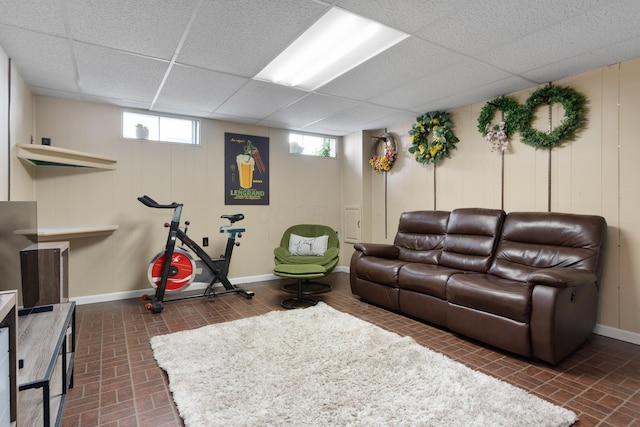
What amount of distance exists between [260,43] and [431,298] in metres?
2.74

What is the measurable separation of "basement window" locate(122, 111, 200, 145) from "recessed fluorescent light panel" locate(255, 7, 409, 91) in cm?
187

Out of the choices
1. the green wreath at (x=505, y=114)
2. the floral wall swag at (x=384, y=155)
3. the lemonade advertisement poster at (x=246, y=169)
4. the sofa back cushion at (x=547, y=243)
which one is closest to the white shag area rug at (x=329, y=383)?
the sofa back cushion at (x=547, y=243)

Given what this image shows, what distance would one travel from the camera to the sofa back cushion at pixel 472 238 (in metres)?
3.42

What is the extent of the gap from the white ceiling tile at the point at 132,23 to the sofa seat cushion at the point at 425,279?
293 centimetres

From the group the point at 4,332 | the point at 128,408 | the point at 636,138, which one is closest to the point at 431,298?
the point at 636,138

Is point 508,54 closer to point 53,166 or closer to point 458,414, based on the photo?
point 458,414

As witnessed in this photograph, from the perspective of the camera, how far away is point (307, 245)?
4.78 metres

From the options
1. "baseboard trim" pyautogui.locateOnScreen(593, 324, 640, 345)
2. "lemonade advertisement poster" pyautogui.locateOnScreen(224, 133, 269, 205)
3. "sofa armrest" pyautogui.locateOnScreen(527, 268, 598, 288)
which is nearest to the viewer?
"sofa armrest" pyautogui.locateOnScreen(527, 268, 598, 288)

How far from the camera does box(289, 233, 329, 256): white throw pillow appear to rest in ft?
15.5

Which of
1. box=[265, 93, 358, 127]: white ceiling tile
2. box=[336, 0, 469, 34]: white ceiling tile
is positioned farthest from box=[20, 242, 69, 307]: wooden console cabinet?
box=[265, 93, 358, 127]: white ceiling tile

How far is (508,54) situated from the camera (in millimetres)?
2740

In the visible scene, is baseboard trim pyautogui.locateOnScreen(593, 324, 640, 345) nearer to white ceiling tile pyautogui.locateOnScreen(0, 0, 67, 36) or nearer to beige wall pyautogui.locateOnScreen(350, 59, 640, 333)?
beige wall pyautogui.locateOnScreen(350, 59, 640, 333)

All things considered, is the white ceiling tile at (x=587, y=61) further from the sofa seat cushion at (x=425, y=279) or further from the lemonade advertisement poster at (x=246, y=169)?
the lemonade advertisement poster at (x=246, y=169)

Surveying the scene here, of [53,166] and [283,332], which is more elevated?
[53,166]
